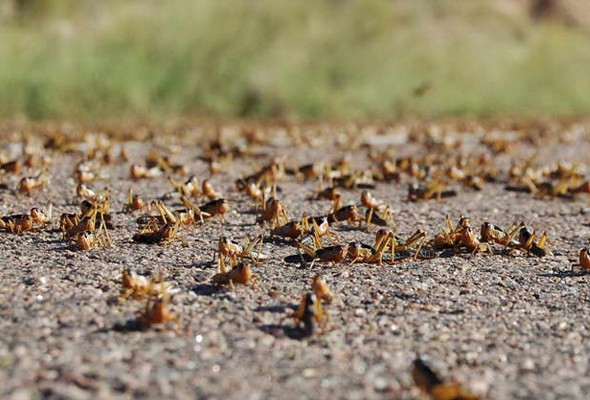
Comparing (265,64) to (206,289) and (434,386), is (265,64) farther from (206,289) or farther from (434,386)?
(434,386)

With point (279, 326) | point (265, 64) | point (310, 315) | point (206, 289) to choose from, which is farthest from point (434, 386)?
point (265, 64)

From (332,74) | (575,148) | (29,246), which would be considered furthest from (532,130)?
(29,246)

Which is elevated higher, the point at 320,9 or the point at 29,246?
the point at 320,9

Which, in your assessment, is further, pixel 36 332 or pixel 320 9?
pixel 320 9

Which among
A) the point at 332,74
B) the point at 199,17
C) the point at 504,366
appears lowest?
the point at 504,366

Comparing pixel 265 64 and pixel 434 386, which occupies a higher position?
pixel 265 64

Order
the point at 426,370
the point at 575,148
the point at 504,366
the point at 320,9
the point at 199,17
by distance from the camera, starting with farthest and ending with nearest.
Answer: the point at 320,9 < the point at 199,17 < the point at 575,148 < the point at 504,366 < the point at 426,370

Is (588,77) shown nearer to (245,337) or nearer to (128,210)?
(128,210)
